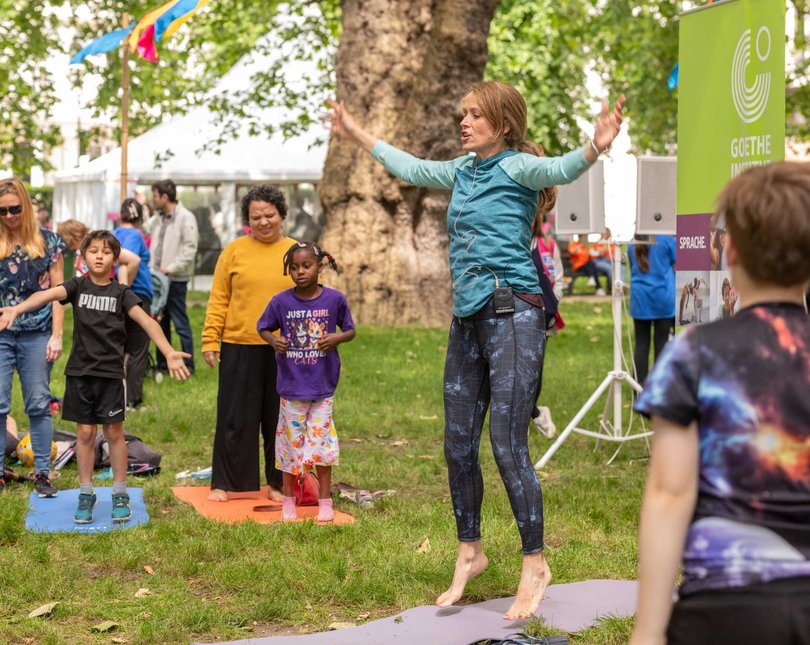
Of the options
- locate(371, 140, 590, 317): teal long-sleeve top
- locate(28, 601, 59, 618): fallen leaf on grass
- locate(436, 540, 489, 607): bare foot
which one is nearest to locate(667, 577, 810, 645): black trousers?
locate(371, 140, 590, 317): teal long-sleeve top

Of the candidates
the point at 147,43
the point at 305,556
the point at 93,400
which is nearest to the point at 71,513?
the point at 93,400

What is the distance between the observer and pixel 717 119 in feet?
21.7

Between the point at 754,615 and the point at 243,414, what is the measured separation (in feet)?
19.3

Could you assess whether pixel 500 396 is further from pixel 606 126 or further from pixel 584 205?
pixel 584 205

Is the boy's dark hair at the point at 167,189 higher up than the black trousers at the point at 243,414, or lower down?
higher up

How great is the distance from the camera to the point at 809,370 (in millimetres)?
2572

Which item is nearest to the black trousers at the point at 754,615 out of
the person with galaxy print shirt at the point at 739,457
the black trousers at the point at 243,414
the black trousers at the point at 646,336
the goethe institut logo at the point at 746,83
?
the person with galaxy print shirt at the point at 739,457

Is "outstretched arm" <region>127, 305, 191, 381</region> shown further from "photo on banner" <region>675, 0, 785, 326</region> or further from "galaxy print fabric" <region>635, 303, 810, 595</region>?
"galaxy print fabric" <region>635, 303, 810, 595</region>

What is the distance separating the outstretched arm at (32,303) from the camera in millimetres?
7348

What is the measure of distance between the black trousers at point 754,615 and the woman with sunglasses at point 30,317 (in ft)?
20.0

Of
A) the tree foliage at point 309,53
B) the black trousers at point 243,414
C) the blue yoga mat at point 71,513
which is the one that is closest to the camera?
the blue yoga mat at point 71,513

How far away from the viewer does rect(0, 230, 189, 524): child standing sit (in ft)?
24.0

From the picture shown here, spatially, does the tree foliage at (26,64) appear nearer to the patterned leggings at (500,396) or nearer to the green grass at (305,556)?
the green grass at (305,556)

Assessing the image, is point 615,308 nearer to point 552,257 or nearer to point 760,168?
point 552,257
